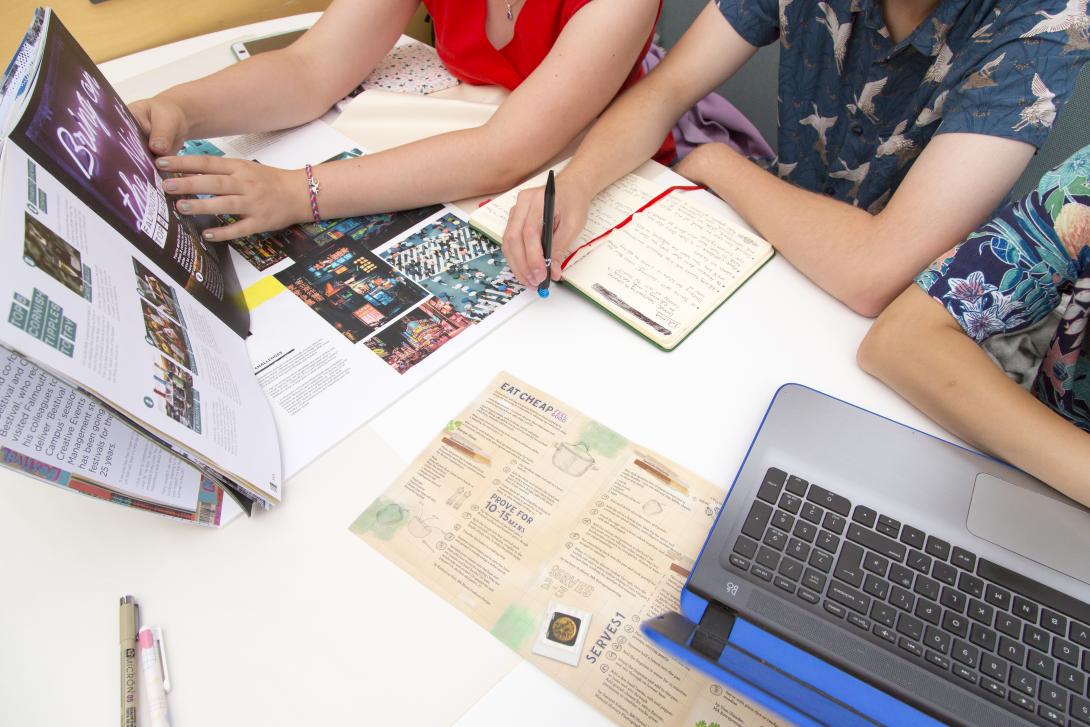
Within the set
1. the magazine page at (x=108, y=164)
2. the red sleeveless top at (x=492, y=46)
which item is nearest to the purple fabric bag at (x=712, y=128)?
the red sleeveless top at (x=492, y=46)

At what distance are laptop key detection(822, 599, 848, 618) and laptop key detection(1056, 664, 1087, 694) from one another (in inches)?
5.6

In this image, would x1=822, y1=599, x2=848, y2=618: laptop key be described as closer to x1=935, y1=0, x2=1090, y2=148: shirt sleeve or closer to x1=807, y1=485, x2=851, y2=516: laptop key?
x1=807, y1=485, x2=851, y2=516: laptop key

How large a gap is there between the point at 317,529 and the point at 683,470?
1.10 feet

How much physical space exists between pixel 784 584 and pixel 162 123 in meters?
0.85

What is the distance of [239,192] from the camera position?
2.36 ft

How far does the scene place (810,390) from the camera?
0.59 meters

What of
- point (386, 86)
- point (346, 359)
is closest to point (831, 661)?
point (346, 359)

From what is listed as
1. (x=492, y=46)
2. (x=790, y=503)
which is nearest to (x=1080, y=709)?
(x=790, y=503)

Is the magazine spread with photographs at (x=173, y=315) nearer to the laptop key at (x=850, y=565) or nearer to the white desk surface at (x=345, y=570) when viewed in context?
the white desk surface at (x=345, y=570)

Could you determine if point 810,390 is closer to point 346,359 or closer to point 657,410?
point 657,410

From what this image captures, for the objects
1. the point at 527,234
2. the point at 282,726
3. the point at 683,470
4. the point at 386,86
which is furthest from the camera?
the point at 386,86

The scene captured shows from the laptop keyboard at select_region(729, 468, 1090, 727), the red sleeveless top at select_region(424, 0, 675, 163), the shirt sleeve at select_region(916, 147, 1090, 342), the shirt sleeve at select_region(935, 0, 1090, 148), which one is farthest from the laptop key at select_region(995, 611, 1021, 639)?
the red sleeveless top at select_region(424, 0, 675, 163)

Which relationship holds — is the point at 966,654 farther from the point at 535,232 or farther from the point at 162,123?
the point at 162,123

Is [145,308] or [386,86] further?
[386,86]
